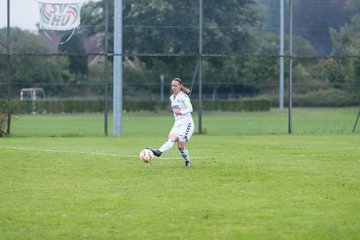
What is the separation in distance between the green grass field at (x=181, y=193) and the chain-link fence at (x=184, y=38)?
7.86m

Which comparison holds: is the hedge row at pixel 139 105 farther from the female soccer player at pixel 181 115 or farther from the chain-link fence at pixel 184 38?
the female soccer player at pixel 181 115

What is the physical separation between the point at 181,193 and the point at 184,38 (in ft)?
74.9

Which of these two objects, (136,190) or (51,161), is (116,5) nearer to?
(51,161)

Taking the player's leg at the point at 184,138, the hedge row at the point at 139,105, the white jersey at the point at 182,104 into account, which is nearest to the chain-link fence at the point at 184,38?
the hedge row at the point at 139,105

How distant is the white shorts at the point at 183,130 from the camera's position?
17406mm

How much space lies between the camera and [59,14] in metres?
30.0

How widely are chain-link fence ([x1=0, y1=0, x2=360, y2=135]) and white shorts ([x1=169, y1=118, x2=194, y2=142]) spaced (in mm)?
10058

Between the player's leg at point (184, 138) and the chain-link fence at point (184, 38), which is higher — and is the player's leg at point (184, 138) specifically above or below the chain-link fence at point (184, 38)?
below

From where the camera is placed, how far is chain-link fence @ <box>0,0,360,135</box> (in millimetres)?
29688

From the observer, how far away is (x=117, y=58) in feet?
93.9

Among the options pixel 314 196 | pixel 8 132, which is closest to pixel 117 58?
pixel 8 132

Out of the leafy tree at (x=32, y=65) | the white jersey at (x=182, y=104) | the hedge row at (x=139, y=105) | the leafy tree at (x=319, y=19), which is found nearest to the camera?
the white jersey at (x=182, y=104)

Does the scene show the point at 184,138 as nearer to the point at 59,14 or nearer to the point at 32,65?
the point at 59,14

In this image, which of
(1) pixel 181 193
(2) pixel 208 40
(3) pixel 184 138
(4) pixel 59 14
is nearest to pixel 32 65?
(2) pixel 208 40
